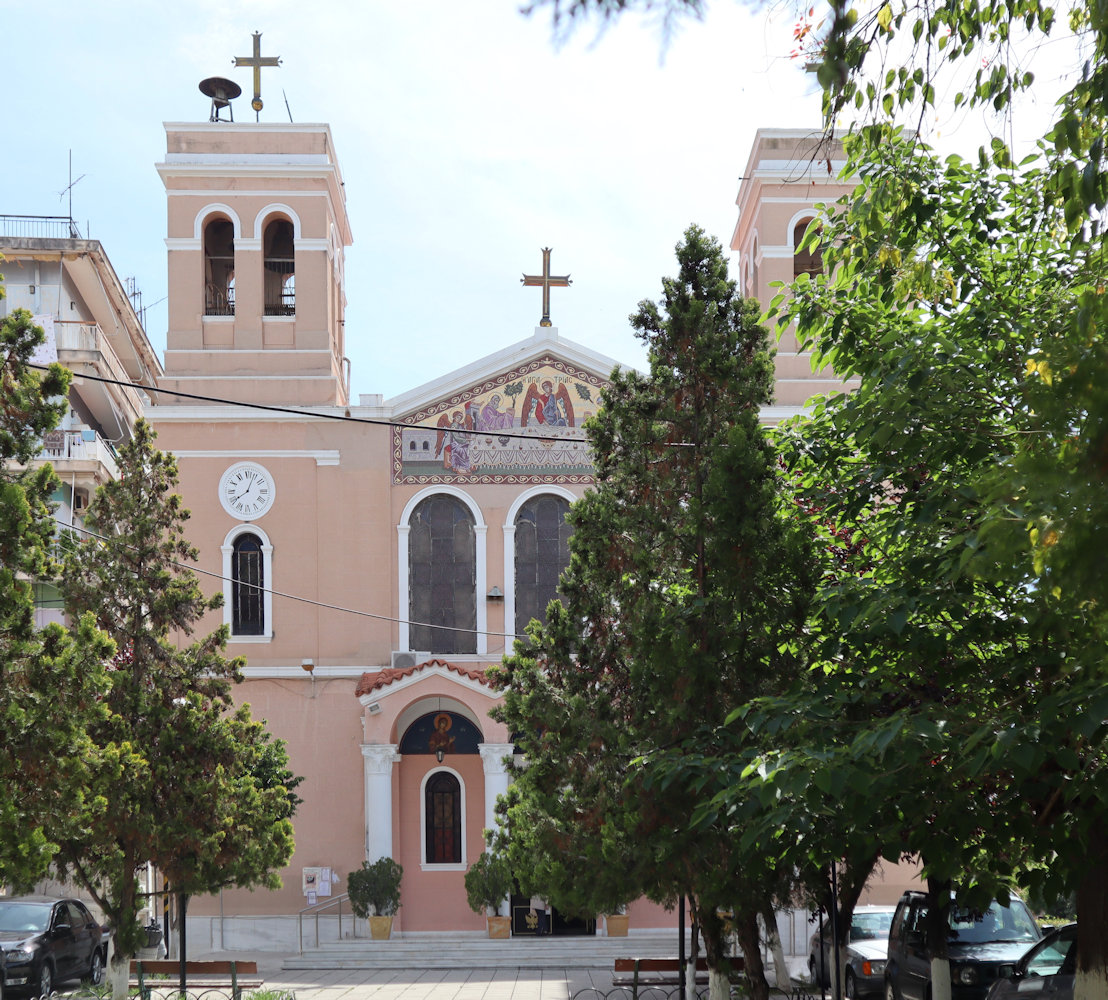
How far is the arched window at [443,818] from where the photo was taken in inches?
1122

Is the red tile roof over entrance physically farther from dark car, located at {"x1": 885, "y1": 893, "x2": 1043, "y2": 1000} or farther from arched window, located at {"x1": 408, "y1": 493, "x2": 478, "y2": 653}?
dark car, located at {"x1": 885, "y1": 893, "x2": 1043, "y2": 1000}

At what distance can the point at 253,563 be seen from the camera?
29.1m

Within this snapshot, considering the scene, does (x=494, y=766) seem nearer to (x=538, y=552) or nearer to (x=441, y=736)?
(x=441, y=736)

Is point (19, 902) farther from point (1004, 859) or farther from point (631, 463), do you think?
point (1004, 859)

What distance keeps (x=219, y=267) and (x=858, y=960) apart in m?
20.1

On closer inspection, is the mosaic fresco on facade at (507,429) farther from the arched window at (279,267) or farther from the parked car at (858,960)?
the parked car at (858,960)

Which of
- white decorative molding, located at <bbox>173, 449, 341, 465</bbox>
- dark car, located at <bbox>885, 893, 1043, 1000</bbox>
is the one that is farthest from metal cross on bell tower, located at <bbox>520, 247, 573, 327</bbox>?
dark car, located at <bbox>885, 893, 1043, 1000</bbox>

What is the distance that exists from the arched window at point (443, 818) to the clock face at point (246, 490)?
650cm

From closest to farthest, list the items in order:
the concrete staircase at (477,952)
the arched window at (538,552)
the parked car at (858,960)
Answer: the parked car at (858,960) → the concrete staircase at (477,952) → the arched window at (538,552)

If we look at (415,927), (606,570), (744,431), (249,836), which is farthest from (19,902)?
(744,431)

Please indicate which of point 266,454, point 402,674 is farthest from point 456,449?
point 402,674

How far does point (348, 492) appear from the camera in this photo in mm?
29484

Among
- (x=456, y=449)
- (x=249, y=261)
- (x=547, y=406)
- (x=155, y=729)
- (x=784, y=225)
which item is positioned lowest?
(x=155, y=729)

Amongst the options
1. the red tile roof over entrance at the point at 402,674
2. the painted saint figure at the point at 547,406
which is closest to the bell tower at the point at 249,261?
the painted saint figure at the point at 547,406
